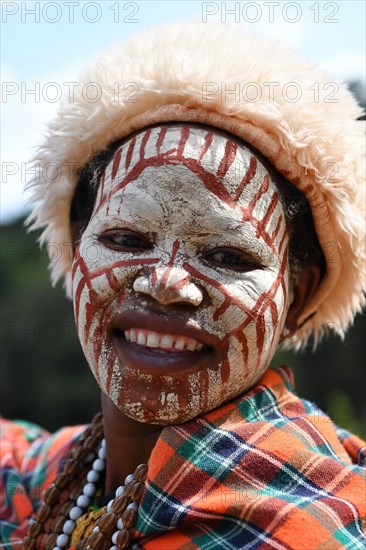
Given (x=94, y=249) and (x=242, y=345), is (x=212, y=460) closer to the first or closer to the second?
(x=242, y=345)

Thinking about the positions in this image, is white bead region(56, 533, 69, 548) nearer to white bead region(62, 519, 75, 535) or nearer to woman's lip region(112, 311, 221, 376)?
white bead region(62, 519, 75, 535)

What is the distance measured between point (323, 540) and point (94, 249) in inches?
43.9

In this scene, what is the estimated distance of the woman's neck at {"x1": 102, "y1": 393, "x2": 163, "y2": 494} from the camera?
2557 millimetres

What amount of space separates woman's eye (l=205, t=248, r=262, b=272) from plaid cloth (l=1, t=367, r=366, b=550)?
0.40 metres

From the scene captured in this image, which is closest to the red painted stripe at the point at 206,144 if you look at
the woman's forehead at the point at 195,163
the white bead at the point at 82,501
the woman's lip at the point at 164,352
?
the woman's forehead at the point at 195,163

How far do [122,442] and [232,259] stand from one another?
774mm

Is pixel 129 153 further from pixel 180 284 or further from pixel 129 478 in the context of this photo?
pixel 129 478

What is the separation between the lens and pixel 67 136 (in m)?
2.67

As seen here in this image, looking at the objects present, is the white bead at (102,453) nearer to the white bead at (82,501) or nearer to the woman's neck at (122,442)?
the woman's neck at (122,442)

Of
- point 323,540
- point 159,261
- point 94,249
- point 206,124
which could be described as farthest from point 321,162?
point 323,540

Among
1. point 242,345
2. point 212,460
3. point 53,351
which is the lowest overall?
point 53,351

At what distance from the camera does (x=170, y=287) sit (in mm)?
2213

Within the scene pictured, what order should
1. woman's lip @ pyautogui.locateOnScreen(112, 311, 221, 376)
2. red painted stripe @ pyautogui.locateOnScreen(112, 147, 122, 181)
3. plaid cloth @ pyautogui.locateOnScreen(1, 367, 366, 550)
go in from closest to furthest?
1. plaid cloth @ pyautogui.locateOnScreen(1, 367, 366, 550)
2. woman's lip @ pyautogui.locateOnScreen(112, 311, 221, 376)
3. red painted stripe @ pyautogui.locateOnScreen(112, 147, 122, 181)

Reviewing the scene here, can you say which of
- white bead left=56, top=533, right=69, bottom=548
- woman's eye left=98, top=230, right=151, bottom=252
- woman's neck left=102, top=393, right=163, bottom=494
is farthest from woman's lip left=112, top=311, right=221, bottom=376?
white bead left=56, top=533, right=69, bottom=548
